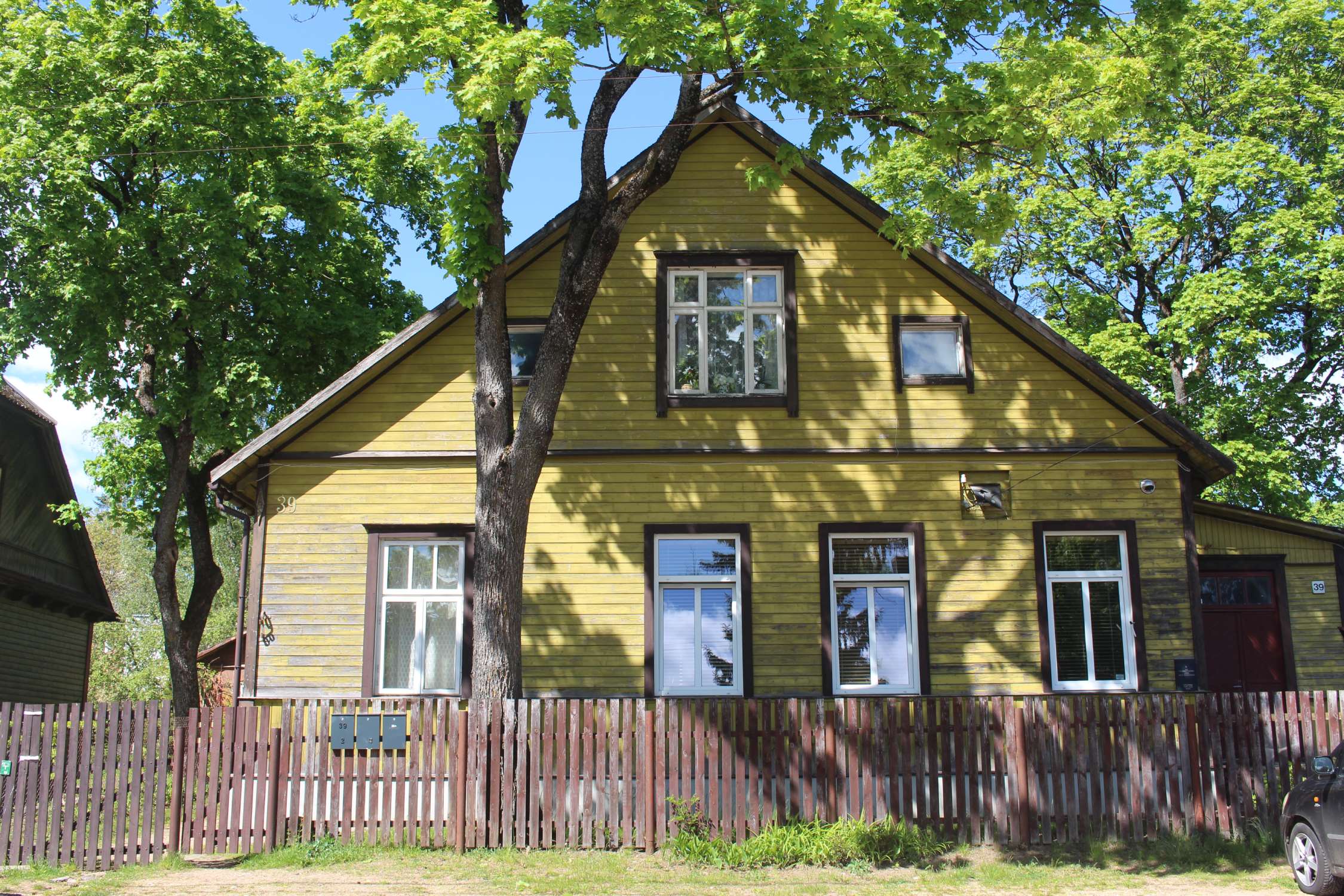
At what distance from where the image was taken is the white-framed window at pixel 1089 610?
44.5 ft

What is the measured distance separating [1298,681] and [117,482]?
22.4m

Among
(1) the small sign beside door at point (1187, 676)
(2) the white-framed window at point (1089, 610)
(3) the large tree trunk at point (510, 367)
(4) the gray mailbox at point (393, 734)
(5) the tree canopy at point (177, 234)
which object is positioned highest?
(5) the tree canopy at point (177, 234)

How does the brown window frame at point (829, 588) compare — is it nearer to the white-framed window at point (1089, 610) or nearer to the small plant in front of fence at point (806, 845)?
the white-framed window at point (1089, 610)

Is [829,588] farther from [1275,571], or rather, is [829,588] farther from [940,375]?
[1275,571]

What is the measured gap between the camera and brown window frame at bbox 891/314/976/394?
14.2m

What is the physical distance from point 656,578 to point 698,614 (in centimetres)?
69

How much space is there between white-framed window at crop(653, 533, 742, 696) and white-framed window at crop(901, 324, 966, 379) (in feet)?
10.8

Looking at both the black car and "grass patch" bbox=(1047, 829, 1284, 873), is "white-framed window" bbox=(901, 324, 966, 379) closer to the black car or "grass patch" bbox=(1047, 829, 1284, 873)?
"grass patch" bbox=(1047, 829, 1284, 873)

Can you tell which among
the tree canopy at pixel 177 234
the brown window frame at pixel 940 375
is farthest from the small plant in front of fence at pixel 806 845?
the tree canopy at pixel 177 234

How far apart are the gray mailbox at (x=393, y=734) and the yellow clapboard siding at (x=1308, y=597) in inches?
526

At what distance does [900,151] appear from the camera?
26.8 metres

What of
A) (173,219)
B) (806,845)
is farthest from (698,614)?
(173,219)

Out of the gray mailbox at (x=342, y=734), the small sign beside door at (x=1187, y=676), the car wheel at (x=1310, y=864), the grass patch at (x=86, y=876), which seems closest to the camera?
the car wheel at (x=1310, y=864)

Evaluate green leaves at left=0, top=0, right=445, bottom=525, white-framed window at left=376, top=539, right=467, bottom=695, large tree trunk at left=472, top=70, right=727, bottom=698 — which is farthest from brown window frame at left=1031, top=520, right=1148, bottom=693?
green leaves at left=0, top=0, right=445, bottom=525
